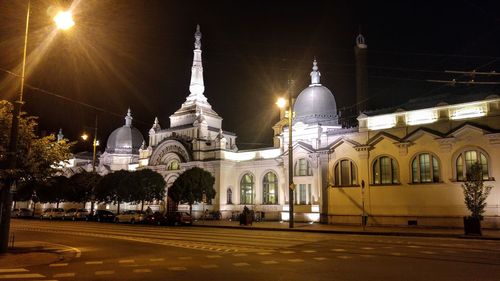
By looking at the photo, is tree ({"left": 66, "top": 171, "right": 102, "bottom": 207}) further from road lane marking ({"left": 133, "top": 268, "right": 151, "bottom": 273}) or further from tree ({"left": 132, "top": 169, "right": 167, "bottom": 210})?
road lane marking ({"left": 133, "top": 268, "right": 151, "bottom": 273})

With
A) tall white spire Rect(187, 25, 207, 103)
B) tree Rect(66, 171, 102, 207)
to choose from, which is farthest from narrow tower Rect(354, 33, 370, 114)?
tree Rect(66, 171, 102, 207)

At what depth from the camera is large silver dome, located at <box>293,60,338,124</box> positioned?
164ft

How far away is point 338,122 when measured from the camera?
2034 inches

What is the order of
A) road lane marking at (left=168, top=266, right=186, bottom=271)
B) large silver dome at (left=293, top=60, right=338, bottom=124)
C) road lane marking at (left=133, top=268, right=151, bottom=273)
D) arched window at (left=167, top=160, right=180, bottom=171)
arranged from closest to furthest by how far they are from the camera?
road lane marking at (left=133, top=268, right=151, bottom=273) < road lane marking at (left=168, top=266, right=186, bottom=271) < large silver dome at (left=293, top=60, right=338, bottom=124) < arched window at (left=167, top=160, right=180, bottom=171)

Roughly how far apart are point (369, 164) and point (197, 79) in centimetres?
3863

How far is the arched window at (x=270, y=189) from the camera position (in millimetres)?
54250

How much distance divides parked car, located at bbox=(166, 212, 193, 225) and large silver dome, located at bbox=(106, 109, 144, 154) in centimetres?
4484

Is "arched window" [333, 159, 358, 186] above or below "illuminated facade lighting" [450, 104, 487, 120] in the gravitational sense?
below

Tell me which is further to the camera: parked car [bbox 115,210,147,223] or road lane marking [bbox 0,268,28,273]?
parked car [bbox 115,210,147,223]

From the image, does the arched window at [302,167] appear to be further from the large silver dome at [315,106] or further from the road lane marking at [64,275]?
the road lane marking at [64,275]

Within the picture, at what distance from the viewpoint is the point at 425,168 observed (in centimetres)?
3750

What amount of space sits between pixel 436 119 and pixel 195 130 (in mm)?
34905

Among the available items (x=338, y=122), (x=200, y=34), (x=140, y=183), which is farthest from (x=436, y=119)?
(x=200, y=34)

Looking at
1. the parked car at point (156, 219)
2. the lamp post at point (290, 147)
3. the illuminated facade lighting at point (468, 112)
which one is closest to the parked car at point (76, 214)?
the parked car at point (156, 219)
